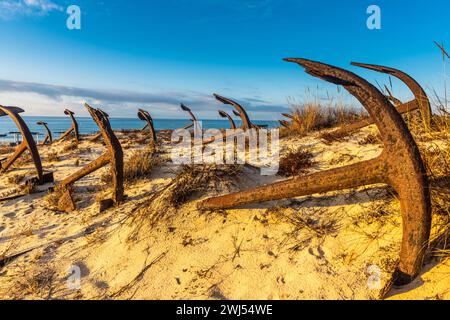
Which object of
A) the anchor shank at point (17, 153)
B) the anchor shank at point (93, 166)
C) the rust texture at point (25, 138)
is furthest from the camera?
the anchor shank at point (17, 153)

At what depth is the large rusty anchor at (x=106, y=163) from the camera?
323 cm

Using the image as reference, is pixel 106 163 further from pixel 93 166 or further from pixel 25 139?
pixel 25 139

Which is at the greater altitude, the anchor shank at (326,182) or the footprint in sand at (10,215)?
the anchor shank at (326,182)

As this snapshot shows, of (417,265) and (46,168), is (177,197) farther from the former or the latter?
(46,168)

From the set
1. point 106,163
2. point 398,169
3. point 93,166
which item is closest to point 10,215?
point 93,166

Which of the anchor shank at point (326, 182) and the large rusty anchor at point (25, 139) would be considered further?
the large rusty anchor at point (25, 139)

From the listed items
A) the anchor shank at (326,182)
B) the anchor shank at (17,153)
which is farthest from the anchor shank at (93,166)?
the anchor shank at (326,182)

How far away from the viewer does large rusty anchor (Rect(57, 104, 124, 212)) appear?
10.6 feet

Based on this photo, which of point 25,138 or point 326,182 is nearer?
point 326,182

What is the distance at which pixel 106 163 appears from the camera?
3.44 metres

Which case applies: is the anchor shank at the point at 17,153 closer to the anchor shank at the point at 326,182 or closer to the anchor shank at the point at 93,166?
the anchor shank at the point at 93,166

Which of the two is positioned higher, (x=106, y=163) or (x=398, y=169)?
(x=398, y=169)

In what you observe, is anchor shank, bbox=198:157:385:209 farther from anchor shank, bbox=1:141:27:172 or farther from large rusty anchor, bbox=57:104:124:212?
anchor shank, bbox=1:141:27:172
